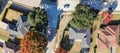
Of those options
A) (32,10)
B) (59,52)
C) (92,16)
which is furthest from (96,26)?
(32,10)

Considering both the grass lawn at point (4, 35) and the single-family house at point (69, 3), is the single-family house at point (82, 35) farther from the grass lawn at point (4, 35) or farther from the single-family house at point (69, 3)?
the grass lawn at point (4, 35)

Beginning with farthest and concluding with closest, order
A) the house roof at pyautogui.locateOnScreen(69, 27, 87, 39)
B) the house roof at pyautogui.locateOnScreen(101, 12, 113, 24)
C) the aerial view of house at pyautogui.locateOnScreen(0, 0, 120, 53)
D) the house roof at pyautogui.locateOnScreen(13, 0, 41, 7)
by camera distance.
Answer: the house roof at pyautogui.locateOnScreen(13, 0, 41, 7) < the house roof at pyautogui.locateOnScreen(101, 12, 113, 24) < the house roof at pyautogui.locateOnScreen(69, 27, 87, 39) < the aerial view of house at pyautogui.locateOnScreen(0, 0, 120, 53)

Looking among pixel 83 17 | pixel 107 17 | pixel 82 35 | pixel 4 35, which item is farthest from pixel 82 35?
pixel 4 35

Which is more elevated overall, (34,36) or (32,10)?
(32,10)

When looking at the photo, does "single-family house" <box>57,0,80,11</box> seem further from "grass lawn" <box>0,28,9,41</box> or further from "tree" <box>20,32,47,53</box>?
"grass lawn" <box>0,28,9,41</box>

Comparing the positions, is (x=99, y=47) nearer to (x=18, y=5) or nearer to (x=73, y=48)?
(x=73, y=48)

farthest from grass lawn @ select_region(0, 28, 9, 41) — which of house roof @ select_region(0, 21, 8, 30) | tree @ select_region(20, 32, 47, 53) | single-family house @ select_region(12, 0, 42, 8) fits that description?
single-family house @ select_region(12, 0, 42, 8)

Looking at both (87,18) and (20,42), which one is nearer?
(87,18)
